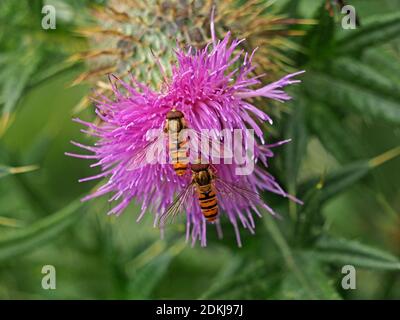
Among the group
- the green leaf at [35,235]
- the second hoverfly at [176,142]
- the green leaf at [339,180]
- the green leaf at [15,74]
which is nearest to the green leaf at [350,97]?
the green leaf at [339,180]

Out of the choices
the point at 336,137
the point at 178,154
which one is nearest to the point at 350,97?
the point at 336,137

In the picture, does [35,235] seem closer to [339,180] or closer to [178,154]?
[178,154]

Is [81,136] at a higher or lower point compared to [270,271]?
higher

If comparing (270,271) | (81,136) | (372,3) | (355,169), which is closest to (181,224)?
(270,271)

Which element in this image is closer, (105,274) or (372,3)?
(372,3)

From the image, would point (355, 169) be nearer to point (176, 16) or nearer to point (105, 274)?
point (176, 16)

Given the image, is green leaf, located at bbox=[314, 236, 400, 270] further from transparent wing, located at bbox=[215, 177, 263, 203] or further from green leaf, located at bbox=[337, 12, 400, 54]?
green leaf, located at bbox=[337, 12, 400, 54]

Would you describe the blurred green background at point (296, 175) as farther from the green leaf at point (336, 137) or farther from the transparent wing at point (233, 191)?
the transparent wing at point (233, 191)
